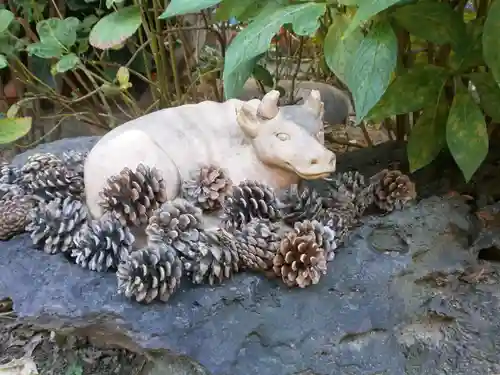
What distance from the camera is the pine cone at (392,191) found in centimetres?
76

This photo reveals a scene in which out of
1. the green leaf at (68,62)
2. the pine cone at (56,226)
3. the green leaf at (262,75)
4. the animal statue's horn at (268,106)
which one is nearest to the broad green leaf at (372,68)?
the animal statue's horn at (268,106)

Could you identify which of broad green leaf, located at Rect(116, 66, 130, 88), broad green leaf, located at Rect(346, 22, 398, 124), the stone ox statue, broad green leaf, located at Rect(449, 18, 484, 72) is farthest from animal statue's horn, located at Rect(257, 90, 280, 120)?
broad green leaf, located at Rect(116, 66, 130, 88)

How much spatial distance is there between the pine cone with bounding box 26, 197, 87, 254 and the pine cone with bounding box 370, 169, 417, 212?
1.18 feet

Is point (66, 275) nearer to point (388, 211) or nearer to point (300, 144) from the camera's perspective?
point (300, 144)

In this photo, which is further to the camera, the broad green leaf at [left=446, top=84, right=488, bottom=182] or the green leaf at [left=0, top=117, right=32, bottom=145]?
the green leaf at [left=0, top=117, right=32, bottom=145]

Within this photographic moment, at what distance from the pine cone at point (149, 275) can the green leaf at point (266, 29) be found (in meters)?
0.19

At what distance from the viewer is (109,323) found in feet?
1.97

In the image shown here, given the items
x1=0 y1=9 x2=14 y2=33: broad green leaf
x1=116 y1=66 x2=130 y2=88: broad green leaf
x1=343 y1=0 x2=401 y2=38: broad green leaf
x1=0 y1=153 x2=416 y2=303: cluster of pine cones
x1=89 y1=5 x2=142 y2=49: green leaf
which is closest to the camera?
x1=343 y1=0 x2=401 y2=38: broad green leaf

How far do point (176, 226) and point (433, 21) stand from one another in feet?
1.20

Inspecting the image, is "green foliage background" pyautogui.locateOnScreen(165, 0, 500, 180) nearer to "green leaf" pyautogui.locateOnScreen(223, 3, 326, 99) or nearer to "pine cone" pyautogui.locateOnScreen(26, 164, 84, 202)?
"green leaf" pyautogui.locateOnScreen(223, 3, 326, 99)

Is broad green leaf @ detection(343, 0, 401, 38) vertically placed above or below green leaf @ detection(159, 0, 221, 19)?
above

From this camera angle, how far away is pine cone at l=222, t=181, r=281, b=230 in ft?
2.22

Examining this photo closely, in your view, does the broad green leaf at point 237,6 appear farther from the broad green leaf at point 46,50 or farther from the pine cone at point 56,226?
the broad green leaf at point 46,50

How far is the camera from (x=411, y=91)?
713 millimetres
